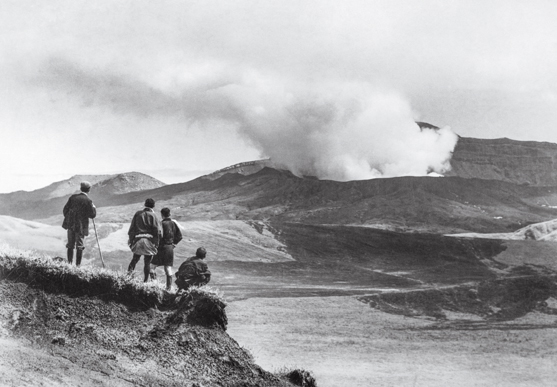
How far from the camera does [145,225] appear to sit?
14.7 meters

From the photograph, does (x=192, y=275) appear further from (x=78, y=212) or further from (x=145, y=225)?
(x=78, y=212)

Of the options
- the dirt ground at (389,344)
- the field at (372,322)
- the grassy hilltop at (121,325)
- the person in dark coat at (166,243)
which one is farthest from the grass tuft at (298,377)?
the dirt ground at (389,344)

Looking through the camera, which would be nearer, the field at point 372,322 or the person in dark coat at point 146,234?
the person in dark coat at point 146,234

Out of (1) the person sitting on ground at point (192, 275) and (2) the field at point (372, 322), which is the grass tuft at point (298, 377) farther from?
(1) the person sitting on ground at point (192, 275)

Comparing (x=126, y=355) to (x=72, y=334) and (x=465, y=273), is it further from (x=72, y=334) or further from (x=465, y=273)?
(x=465, y=273)

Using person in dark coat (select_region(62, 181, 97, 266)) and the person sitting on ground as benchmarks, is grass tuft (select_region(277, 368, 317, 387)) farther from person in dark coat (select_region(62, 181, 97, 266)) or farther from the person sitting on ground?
person in dark coat (select_region(62, 181, 97, 266))

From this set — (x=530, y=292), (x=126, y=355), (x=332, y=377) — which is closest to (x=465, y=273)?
(x=530, y=292)

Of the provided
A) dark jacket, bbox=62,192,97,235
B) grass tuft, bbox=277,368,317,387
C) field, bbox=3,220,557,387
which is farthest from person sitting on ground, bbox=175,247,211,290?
grass tuft, bbox=277,368,317,387

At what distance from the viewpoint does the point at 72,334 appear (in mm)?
11383

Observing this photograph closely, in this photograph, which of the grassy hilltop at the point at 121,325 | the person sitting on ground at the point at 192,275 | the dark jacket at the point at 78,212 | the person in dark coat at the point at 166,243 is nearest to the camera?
the grassy hilltop at the point at 121,325

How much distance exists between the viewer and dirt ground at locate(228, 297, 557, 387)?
85.2 feet

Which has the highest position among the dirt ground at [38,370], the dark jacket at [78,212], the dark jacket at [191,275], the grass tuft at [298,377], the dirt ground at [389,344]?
the dark jacket at [78,212]

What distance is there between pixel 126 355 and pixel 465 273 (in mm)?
80789

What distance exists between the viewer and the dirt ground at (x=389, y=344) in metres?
26.0
